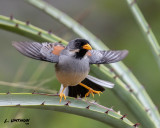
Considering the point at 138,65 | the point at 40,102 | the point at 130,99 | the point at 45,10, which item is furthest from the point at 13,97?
the point at 138,65

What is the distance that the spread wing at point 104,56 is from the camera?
257 centimetres

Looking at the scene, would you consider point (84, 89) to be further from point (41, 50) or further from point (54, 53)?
point (41, 50)

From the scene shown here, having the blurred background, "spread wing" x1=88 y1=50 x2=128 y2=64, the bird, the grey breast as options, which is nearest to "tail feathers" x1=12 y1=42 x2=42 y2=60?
the bird

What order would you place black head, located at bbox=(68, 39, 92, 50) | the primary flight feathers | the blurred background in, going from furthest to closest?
the blurred background
black head, located at bbox=(68, 39, 92, 50)
the primary flight feathers

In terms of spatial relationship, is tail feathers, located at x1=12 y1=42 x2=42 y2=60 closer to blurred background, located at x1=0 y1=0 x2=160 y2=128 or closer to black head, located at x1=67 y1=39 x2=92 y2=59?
black head, located at x1=67 y1=39 x2=92 y2=59

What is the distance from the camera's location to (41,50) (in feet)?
8.17

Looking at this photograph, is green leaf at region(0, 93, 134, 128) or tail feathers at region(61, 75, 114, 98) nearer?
green leaf at region(0, 93, 134, 128)

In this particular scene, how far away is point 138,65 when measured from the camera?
506cm

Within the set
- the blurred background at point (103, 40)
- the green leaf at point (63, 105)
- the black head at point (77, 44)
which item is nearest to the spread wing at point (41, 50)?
the black head at point (77, 44)

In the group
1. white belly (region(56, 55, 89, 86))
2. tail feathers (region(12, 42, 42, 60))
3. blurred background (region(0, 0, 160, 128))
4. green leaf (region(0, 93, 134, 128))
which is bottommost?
green leaf (region(0, 93, 134, 128))

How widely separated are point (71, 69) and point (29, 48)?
358 millimetres

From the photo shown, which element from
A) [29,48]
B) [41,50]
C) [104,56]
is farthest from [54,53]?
[104,56]

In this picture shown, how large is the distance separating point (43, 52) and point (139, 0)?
3.60 m

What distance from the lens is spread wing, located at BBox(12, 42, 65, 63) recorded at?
90.9 inches
